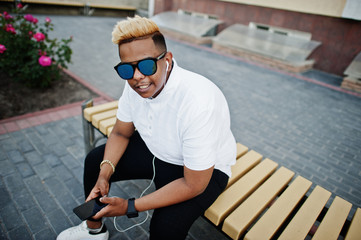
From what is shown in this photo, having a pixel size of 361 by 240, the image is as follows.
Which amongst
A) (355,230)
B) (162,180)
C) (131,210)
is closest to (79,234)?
(131,210)

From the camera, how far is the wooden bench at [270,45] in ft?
28.2

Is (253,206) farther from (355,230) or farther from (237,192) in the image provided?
(355,230)

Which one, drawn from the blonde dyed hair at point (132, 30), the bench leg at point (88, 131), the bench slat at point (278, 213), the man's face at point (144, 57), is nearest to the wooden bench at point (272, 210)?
the bench slat at point (278, 213)

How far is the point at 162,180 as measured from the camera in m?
1.92

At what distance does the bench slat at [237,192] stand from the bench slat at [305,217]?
38cm

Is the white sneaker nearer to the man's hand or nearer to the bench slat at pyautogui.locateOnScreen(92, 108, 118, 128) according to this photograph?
the man's hand

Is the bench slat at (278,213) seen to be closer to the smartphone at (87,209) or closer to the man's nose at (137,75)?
the smartphone at (87,209)

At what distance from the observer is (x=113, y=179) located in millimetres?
2148

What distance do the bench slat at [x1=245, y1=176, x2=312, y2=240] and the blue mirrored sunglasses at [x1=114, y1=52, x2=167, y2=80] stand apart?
128 centimetres

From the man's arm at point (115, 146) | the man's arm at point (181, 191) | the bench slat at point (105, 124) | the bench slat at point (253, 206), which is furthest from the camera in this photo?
the bench slat at point (105, 124)

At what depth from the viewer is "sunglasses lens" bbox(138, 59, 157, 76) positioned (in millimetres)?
1482

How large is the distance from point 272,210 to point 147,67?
56.2 inches

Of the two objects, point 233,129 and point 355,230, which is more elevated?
point 355,230

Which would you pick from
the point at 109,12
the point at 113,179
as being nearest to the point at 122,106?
the point at 113,179
